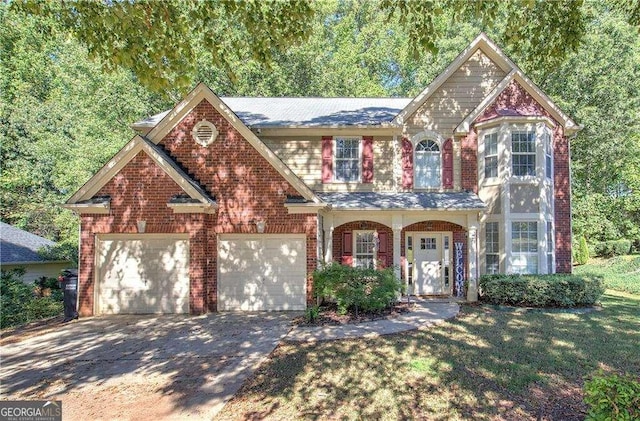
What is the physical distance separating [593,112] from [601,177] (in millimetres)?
6105

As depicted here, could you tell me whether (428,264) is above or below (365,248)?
below

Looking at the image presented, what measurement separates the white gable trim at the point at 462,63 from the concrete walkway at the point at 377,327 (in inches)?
263

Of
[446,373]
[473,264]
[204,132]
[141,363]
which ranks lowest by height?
[141,363]

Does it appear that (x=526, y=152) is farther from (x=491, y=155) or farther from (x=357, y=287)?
(x=357, y=287)

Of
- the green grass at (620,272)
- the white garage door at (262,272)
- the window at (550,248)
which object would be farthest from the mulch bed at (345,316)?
the green grass at (620,272)

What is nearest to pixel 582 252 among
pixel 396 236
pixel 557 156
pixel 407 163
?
pixel 557 156

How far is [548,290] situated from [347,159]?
25.2ft

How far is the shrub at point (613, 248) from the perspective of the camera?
24.5 meters

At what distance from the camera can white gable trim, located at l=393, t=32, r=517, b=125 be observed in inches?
519

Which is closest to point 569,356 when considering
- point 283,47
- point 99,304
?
point 283,47

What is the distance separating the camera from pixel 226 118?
1107 centimetres

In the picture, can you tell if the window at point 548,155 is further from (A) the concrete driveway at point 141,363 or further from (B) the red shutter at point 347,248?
(A) the concrete driveway at point 141,363

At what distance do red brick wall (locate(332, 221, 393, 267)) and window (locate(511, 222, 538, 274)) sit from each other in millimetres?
4092

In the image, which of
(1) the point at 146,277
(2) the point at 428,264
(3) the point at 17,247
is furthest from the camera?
(3) the point at 17,247
